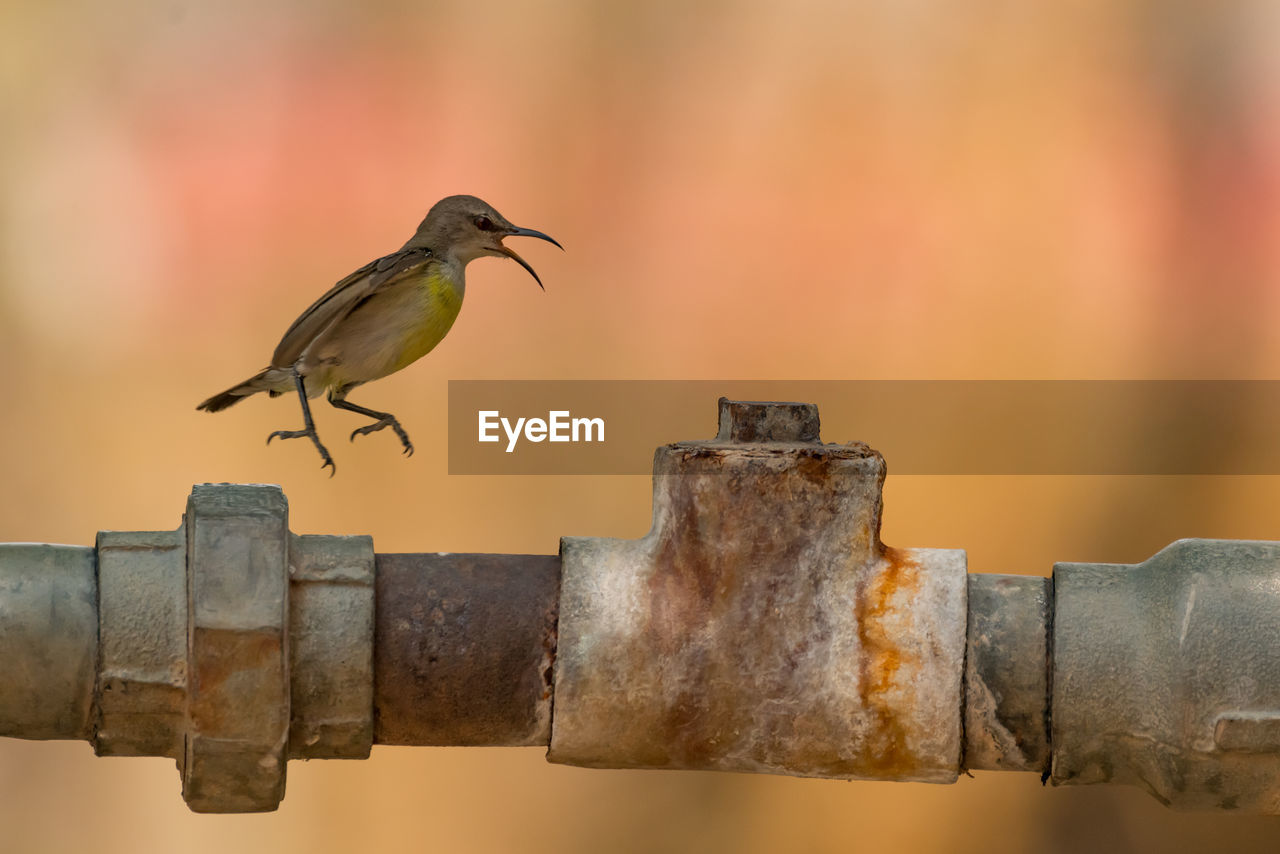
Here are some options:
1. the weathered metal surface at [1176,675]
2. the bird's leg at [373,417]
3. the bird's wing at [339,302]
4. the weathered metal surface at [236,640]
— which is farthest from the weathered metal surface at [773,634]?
the bird's wing at [339,302]

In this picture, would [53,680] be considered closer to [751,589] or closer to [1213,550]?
[751,589]

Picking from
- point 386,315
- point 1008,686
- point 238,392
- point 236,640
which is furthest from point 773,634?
point 238,392

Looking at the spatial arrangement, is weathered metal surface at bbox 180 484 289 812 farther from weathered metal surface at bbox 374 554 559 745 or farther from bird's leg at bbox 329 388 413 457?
bird's leg at bbox 329 388 413 457

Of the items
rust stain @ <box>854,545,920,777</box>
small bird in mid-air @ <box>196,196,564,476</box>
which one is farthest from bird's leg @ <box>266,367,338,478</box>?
rust stain @ <box>854,545,920,777</box>

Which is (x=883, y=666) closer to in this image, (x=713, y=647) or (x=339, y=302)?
(x=713, y=647)

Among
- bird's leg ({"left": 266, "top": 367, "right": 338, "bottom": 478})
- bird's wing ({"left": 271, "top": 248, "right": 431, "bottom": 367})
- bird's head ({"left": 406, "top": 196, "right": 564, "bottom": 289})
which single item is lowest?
bird's leg ({"left": 266, "top": 367, "right": 338, "bottom": 478})

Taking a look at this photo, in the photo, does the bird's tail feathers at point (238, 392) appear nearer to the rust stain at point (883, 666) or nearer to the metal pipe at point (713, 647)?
the metal pipe at point (713, 647)
